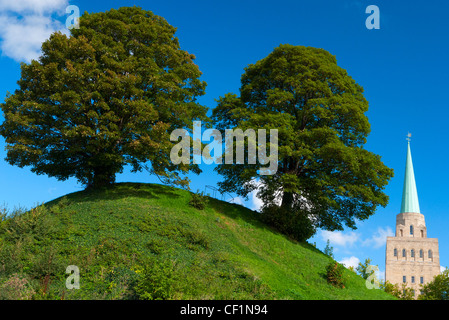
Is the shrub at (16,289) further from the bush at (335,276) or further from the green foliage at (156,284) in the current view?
the bush at (335,276)

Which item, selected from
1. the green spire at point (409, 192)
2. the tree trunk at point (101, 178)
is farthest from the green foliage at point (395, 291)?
the green spire at point (409, 192)

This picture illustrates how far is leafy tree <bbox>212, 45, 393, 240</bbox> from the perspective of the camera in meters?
24.1

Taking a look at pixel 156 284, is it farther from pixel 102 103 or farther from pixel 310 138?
pixel 310 138

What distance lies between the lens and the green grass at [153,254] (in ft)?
43.1

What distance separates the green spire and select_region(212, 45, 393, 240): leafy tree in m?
54.8

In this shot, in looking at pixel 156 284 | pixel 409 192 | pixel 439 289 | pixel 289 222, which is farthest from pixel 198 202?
pixel 409 192

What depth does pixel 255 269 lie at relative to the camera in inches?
640

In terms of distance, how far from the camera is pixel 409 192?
78.8 meters

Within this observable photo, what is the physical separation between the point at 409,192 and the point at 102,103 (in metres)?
73.1

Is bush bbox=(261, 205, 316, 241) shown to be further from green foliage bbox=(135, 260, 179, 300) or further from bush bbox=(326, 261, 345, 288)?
green foliage bbox=(135, 260, 179, 300)
